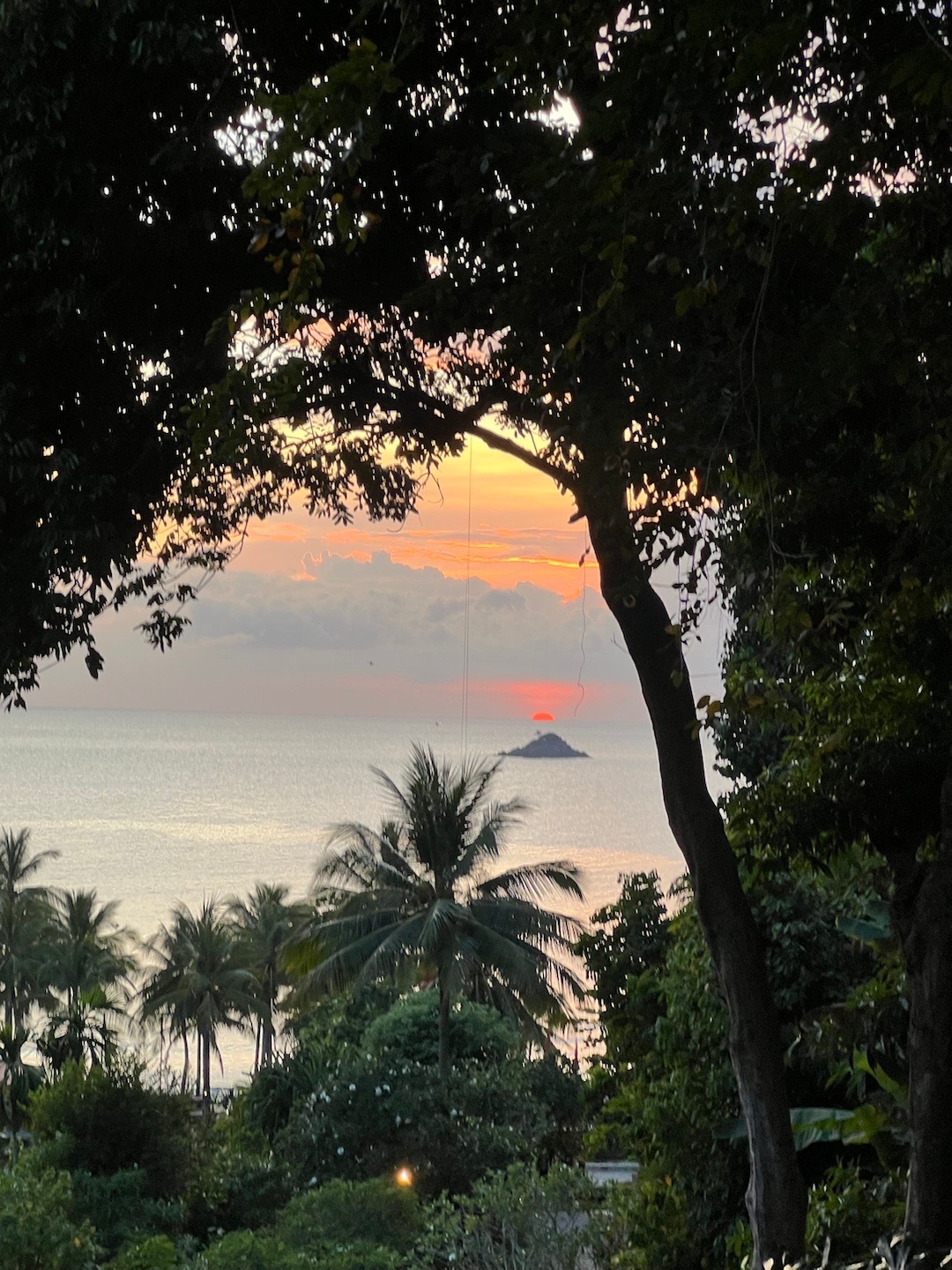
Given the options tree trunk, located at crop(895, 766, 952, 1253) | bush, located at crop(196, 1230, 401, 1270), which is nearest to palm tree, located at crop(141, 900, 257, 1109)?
bush, located at crop(196, 1230, 401, 1270)

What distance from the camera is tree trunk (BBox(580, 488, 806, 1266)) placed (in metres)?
4.83

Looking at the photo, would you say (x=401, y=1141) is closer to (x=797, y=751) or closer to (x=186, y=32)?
(x=797, y=751)

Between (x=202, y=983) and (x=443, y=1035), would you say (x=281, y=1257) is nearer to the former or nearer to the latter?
(x=443, y=1035)

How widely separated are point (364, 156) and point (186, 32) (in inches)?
41.4

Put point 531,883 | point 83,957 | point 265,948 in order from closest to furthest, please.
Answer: point 531,883, point 265,948, point 83,957

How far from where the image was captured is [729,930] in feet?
16.1

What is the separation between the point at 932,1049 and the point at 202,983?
31.2 m

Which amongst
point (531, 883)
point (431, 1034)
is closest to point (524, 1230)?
point (431, 1034)

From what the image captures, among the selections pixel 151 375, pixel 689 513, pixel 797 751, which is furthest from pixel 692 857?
pixel 151 375

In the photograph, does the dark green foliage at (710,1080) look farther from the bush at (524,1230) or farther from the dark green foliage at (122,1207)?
the dark green foliage at (122,1207)

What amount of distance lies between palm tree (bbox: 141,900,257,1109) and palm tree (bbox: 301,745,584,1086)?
41.6 feet

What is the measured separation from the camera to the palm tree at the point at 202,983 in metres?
32.8

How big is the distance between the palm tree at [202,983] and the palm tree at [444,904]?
12.7 m

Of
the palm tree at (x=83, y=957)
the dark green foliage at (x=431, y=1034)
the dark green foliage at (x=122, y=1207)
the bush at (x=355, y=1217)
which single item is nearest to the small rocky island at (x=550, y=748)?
the palm tree at (x=83, y=957)
